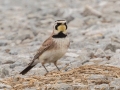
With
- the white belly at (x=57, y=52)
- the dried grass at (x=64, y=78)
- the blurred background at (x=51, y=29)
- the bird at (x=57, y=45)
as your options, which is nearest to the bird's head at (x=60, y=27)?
the bird at (x=57, y=45)

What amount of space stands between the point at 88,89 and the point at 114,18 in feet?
29.4

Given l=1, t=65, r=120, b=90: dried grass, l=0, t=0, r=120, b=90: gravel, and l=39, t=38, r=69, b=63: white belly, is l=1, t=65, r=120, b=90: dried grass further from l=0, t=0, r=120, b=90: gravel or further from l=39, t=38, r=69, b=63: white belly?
l=39, t=38, r=69, b=63: white belly

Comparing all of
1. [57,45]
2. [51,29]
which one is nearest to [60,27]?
[57,45]

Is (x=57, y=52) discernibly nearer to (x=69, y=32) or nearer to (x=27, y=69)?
(x=27, y=69)

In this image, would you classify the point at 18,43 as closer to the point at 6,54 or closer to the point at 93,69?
the point at 6,54

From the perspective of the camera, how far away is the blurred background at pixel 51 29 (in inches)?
401

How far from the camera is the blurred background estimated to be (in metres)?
10.2

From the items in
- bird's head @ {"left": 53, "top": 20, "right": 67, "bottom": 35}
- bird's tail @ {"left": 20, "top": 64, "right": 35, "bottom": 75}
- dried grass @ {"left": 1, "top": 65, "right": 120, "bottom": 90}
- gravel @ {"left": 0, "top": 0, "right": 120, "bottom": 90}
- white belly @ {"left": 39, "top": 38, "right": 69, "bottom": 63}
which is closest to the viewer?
dried grass @ {"left": 1, "top": 65, "right": 120, "bottom": 90}

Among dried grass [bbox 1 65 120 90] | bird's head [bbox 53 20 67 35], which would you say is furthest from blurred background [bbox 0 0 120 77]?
dried grass [bbox 1 65 120 90]

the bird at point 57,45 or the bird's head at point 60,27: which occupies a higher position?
the bird's head at point 60,27

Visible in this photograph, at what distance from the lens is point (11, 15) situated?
58.6 feet

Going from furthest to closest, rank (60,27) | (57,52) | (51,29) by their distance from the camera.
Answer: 1. (51,29)
2. (60,27)
3. (57,52)

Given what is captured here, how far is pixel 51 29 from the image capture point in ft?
48.7

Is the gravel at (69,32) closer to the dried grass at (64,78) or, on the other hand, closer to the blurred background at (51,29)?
the blurred background at (51,29)
